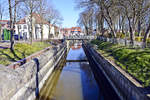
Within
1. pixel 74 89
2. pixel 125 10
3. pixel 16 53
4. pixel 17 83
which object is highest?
pixel 125 10

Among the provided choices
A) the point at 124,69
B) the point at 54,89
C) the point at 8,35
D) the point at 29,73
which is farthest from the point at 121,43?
the point at 8,35

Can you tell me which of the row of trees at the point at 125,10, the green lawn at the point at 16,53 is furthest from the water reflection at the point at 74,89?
the row of trees at the point at 125,10

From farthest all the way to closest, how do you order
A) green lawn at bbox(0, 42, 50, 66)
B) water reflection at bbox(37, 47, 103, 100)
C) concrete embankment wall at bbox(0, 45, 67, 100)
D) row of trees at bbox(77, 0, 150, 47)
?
1. row of trees at bbox(77, 0, 150, 47)
2. green lawn at bbox(0, 42, 50, 66)
3. water reflection at bbox(37, 47, 103, 100)
4. concrete embankment wall at bbox(0, 45, 67, 100)

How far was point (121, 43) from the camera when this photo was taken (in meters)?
19.1

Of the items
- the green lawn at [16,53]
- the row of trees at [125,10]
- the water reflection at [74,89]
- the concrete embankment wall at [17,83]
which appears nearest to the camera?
the concrete embankment wall at [17,83]

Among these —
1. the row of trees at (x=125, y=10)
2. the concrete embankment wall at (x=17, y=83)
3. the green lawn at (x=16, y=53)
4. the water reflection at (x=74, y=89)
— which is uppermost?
the row of trees at (x=125, y=10)

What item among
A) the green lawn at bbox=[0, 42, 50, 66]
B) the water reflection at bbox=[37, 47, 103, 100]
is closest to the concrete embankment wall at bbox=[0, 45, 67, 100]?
the water reflection at bbox=[37, 47, 103, 100]

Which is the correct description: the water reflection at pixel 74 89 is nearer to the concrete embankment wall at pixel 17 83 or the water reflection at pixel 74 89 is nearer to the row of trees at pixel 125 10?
the concrete embankment wall at pixel 17 83

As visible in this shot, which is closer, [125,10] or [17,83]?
[17,83]

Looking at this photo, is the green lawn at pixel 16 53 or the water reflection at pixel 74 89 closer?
the water reflection at pixel 74 89

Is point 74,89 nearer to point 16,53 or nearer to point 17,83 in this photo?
point 17,83

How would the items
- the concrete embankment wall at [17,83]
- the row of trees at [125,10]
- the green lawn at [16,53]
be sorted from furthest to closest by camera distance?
the row of trees at [125,10] → the green lawn at [16,53] → the concrete embankment wall at [17,83]

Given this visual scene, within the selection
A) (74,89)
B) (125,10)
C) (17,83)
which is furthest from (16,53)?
(125,10)

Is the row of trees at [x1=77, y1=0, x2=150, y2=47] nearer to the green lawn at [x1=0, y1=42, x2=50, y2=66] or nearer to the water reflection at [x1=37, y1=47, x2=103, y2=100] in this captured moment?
the water reflection at [x1=37, y1=47, x2=103, y2=100]
